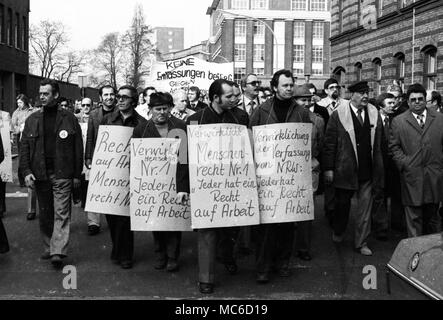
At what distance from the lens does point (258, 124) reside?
22.2 ft

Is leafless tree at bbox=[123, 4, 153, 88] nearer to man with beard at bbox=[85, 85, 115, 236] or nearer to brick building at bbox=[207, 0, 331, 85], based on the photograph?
brick building at bbox=[207, 0, 331, 85]

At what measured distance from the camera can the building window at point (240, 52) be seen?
86312 mm

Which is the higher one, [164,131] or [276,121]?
[276,121]

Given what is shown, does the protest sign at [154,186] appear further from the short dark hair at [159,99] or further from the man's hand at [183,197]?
the man's hand at [183,197]

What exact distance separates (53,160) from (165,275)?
6.20 feet

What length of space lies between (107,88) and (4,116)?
3.03 m

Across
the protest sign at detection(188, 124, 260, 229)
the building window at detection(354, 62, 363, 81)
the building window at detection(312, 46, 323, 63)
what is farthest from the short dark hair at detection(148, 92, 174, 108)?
the building window at detection(312, 46, 323, 63)

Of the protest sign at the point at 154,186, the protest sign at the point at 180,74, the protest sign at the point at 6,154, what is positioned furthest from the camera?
the protest sign at the point at 180,74

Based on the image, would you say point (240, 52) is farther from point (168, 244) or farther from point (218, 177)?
point (218, 177)

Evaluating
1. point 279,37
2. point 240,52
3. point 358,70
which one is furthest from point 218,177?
point 279,37

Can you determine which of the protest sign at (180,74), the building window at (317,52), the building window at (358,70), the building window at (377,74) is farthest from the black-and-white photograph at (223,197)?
the building window at (317,52)

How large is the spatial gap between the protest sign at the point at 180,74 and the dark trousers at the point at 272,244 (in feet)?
26.9

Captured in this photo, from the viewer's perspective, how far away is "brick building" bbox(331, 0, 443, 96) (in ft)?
69.2
